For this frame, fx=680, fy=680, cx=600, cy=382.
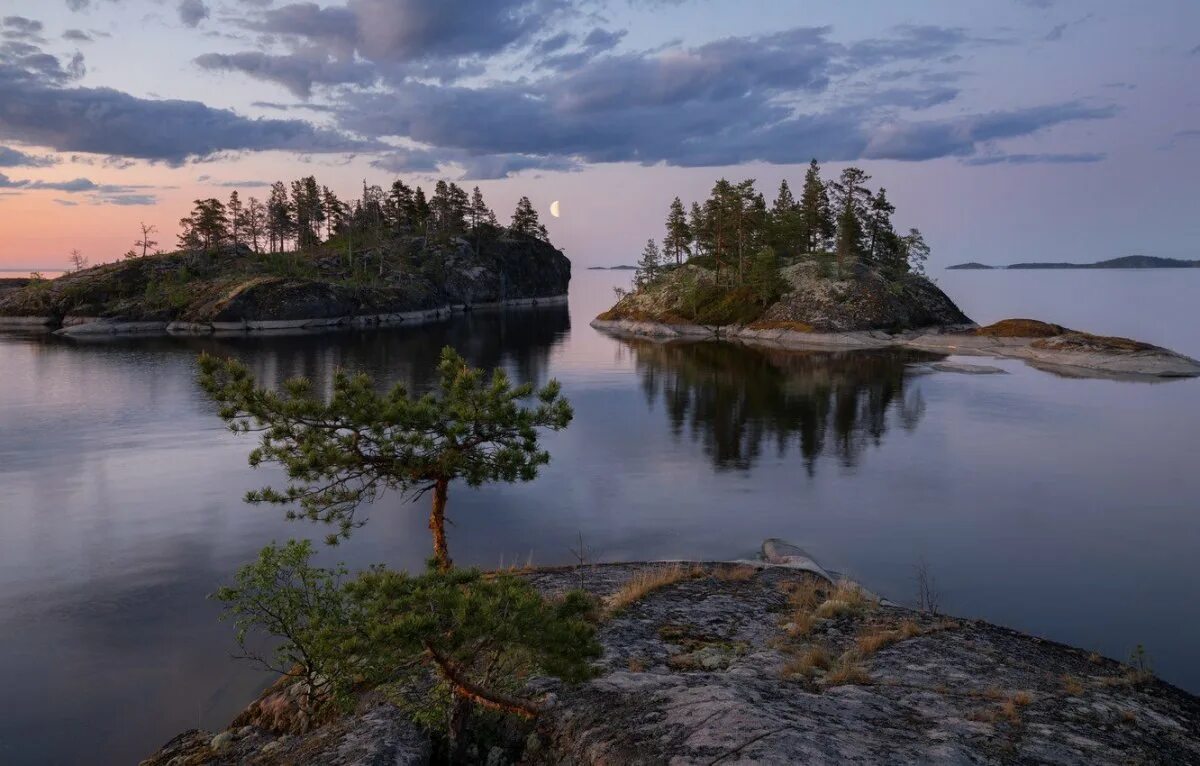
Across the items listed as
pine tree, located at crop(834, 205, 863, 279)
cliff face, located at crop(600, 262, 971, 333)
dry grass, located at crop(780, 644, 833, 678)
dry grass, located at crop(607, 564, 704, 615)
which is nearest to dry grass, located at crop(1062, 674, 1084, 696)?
dry grass, located at crop(780, 644, 833, 678)

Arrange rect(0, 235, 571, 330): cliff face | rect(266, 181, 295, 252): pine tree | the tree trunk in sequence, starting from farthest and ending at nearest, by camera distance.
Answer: rect(266, 181, 295, 252): pine tree
rect(0, 235, 571, 330): cliff face
the tree trunk

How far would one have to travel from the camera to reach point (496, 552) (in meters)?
28.7

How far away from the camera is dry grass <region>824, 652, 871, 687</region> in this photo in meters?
14.5

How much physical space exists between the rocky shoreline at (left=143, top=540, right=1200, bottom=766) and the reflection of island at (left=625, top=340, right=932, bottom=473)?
23179 mm

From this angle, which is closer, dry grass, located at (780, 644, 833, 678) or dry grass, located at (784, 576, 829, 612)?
dry grass, located at (780, 644, 833, 678)

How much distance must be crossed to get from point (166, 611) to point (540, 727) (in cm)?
1716

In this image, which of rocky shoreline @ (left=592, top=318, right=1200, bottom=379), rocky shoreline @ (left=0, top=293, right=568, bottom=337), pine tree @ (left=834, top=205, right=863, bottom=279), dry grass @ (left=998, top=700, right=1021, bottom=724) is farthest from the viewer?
rocky shoreline @ (left=0, top=293, right=568, bottom=337)

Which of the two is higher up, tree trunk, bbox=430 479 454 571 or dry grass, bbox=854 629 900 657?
tree trunk, bbox=430 479 454 571

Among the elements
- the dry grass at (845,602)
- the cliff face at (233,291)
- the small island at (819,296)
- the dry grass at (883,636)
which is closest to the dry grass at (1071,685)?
the dry grass at (883,636)

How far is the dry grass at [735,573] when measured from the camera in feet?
76.7

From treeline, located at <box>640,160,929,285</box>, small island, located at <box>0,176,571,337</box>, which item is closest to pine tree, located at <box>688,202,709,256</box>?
treeline, located at <box>640,160,929,285</box>

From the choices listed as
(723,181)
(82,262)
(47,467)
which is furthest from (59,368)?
(82,262)

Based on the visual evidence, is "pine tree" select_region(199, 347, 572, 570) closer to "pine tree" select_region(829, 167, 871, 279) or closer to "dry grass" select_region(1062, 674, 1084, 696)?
"dry grass" select_region(1062, 674, 1084, 696)

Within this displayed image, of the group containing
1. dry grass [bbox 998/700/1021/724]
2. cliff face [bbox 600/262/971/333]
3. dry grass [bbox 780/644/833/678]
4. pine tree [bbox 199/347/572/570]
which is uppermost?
cliff face [bbox 600/262/971/333]
